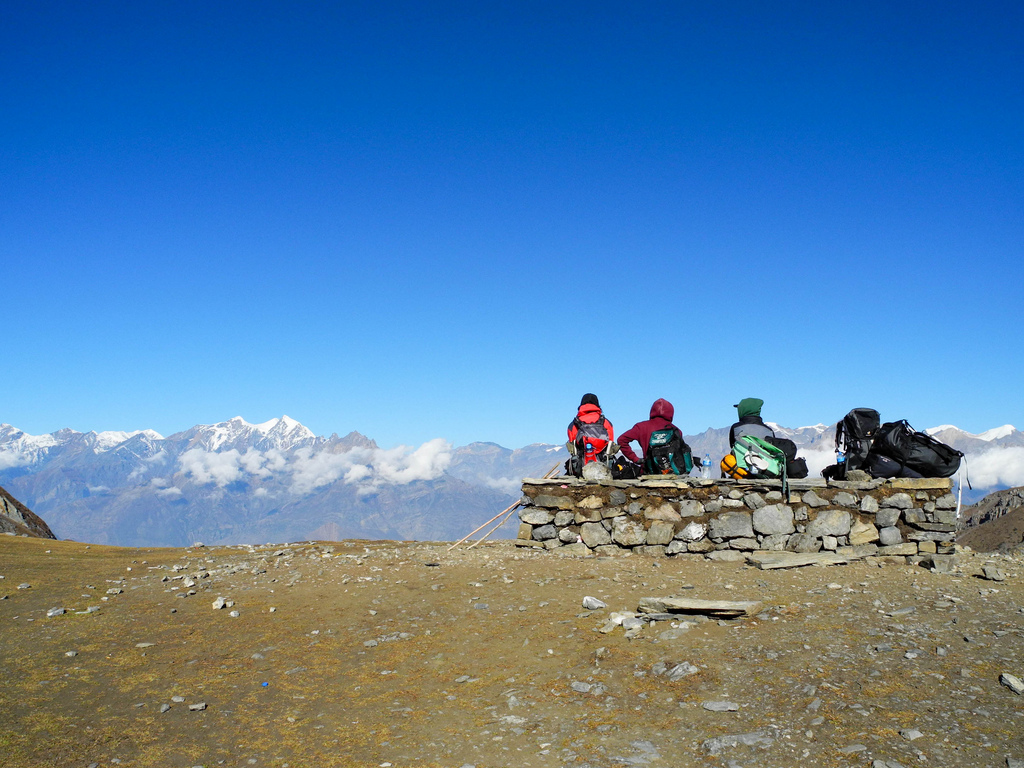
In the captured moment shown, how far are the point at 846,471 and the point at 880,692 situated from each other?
825 centimetres

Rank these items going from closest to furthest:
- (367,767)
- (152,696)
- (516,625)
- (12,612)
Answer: (367,767) < (152,696) < (516,625) < (12,612)

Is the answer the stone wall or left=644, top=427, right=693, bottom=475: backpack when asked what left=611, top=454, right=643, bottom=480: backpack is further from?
the stone wall

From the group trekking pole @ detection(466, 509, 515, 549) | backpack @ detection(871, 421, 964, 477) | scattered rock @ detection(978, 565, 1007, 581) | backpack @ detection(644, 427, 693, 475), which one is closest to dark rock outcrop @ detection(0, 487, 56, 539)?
trekking pole @ detection(466, 509, 515, 549)

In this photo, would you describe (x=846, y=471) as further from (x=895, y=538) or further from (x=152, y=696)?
(x=152, y=696)

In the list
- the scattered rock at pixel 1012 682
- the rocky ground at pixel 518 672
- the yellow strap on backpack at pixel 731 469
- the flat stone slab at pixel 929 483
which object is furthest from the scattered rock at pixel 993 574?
the scattered rock at pixel 1012 682

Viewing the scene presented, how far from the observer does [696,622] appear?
814 centimetres

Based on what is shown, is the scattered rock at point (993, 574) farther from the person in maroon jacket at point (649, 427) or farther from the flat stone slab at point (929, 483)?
the person in maroon jacket at point (649, 427)

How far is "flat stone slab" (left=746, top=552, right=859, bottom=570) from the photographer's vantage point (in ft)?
37.9

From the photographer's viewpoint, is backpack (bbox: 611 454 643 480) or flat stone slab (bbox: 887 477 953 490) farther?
backpack (bbox: 611 454 643 480)

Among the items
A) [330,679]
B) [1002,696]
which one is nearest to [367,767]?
[330,679]

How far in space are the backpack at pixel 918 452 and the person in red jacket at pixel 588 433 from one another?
5694mm

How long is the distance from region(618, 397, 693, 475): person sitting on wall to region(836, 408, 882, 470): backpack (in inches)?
126

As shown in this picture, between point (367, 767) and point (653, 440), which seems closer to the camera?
point (367, 767)

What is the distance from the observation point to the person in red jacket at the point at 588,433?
15133 millimetres
